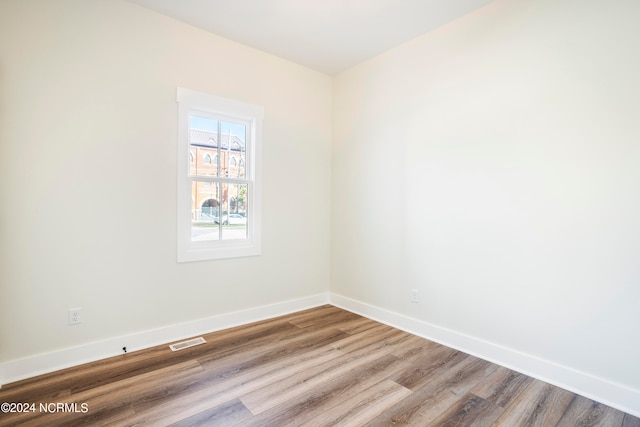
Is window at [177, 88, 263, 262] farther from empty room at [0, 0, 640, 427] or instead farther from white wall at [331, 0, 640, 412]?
white wall at [331, 0, 640, 412]

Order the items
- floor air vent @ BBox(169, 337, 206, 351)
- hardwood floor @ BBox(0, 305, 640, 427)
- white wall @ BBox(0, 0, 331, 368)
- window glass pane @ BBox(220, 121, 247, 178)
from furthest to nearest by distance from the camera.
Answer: window glass pane @ BBox(220, 121, 247, 178) < floor air vent @ BBox(169, 337, 206, 351) < white wall @ BBox(0, 0, 331, 368) < hardwood floor @ BBox(0, 305, 640, 427)

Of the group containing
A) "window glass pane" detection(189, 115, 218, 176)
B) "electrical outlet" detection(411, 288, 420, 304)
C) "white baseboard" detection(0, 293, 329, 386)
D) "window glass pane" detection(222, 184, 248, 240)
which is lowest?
"white baseboard" detection(0, 293, 329, 386)

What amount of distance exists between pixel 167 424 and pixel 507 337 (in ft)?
7.99

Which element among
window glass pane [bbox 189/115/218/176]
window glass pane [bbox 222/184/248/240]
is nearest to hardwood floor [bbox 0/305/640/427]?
window glass pane [bbox 222/184/248/240]

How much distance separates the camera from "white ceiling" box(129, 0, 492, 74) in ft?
8.54

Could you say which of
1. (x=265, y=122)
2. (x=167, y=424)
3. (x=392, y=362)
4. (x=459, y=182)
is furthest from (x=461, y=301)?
(x=265, y=122)

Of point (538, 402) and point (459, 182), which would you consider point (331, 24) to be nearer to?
point (459, 182)

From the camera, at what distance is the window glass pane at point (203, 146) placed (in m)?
3.06

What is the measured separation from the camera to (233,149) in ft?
11.0

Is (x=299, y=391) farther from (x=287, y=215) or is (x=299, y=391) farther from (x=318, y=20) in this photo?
(x=318, y=20)

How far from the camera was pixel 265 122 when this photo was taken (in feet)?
11.4

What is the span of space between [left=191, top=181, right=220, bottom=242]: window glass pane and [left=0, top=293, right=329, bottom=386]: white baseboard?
0.82m

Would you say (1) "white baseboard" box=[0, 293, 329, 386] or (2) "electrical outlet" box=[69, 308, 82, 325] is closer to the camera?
(1) "white baseboard" box=[0, 293, 329, 386]

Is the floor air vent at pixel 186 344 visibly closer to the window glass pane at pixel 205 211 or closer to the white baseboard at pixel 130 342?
the white baseboard at pixel 130 342
